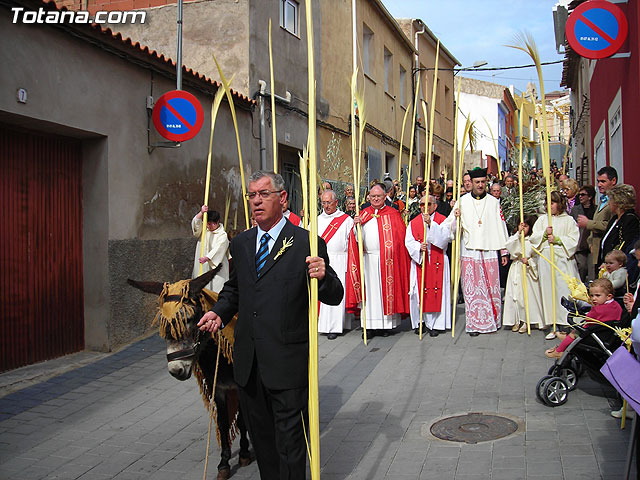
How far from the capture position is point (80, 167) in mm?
8680

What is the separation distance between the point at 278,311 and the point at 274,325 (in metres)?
0.08

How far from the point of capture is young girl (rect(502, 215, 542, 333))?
8766 millimetres

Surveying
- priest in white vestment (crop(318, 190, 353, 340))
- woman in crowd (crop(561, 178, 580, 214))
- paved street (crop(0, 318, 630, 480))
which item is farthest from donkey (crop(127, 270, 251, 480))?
woman in crowd (crop(561, 178, 580, 214))

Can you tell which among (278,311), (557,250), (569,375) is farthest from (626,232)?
(278,311)

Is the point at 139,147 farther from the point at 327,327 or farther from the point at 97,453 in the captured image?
the point at 97,453

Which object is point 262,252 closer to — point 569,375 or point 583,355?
point 583,355

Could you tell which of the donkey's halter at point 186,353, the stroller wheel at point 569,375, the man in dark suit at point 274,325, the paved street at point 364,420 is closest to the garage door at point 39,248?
the paved street at point 364,420

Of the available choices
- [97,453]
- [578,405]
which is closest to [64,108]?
[97,453]

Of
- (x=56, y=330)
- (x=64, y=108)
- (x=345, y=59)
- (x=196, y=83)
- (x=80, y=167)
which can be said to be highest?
(x=345, y=59)

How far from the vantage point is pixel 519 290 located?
29.3ft

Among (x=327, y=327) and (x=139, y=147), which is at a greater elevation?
(x=139, y=147)

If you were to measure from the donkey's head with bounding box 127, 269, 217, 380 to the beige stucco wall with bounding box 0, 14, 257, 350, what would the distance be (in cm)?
384

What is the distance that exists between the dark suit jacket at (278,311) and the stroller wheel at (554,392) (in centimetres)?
278

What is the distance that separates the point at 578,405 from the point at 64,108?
6349 millimetres
